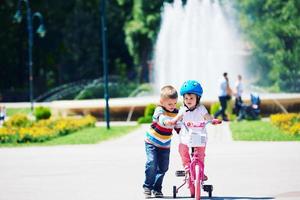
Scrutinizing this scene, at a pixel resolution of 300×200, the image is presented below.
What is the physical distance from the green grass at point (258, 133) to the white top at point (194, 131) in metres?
9.63

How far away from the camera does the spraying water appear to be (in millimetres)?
36156

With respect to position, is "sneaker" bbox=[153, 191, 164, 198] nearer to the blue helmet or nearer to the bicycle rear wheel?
the bicycle rear wheel

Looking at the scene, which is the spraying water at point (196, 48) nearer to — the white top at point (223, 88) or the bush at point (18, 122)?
the white top at point (223, 88)

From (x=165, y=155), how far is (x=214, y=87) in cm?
2512

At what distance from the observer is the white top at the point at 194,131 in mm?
8664

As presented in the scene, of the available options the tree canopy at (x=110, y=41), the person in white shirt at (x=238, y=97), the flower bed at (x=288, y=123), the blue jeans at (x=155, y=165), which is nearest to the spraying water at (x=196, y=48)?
the person in white shirt at (x=238, y=97)

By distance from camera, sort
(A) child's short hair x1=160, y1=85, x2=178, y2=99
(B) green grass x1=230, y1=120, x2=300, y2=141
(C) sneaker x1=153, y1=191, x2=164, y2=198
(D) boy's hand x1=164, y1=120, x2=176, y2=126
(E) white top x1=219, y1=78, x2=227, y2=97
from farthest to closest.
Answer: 1. (E) white top x1=219, y1=78, x2=227, y2=97
2. (B) green grass x1=230, y1=120, x2=300, y2=141
3. (C) sneaker x1=153, y1=191, x2=164, y2=198
4. (A) child's short hair x1=160, y1=85, x2=178, y2=99
5. (D) boy's hand x1=164, y1=120, x2=176, y2=126

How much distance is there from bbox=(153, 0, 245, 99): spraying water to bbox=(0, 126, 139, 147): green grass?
1063 centimetres

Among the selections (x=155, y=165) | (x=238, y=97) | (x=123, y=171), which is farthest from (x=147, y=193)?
(x=238, y=97)

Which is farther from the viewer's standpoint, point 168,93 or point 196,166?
point 168,93

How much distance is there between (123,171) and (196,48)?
2605 cm

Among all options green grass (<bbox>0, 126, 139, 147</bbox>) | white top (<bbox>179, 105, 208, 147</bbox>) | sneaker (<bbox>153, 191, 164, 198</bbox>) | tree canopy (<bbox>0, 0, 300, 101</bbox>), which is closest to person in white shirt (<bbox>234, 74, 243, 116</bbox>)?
green grass (<bbox>0, 126, 139, 147</bbox>)

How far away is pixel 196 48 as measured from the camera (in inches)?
1505

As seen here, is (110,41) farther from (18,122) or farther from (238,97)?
(238,97)
